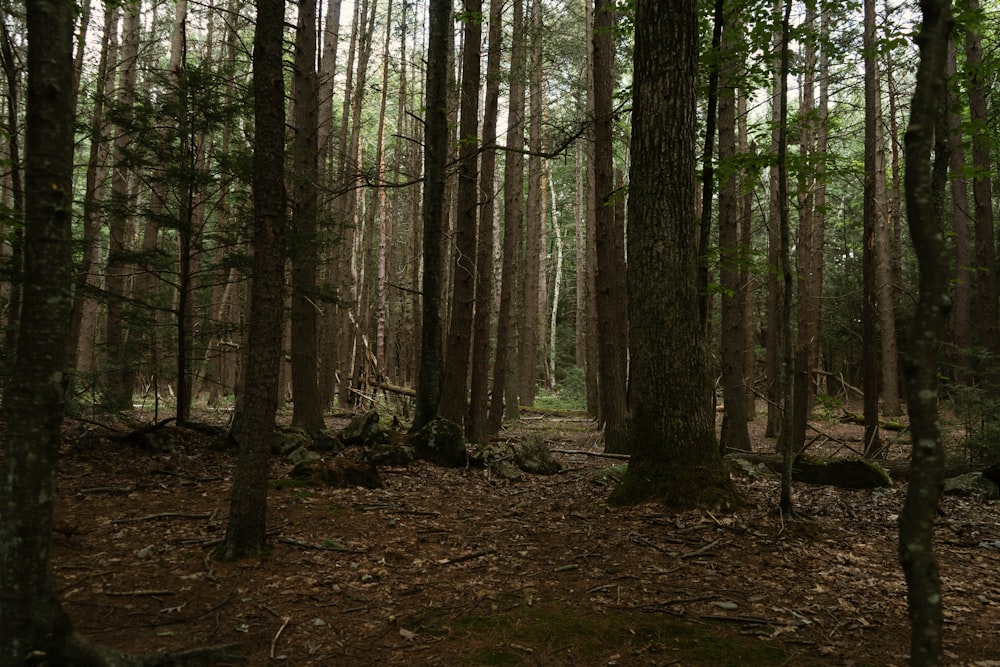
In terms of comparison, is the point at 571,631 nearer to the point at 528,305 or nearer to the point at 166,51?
the point at 528,305

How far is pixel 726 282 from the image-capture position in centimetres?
1064

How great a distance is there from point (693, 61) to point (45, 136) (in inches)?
219

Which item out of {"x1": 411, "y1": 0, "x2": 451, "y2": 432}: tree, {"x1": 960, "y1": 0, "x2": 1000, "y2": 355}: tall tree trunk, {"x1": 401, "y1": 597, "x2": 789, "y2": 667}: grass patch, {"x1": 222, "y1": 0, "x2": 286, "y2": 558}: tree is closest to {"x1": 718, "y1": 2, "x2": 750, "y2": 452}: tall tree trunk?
{"x1": 960, "y1": 0, "x2": 1000, "y2": 355}: tall tree trunk

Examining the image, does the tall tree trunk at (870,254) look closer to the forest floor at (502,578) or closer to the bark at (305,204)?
the forest floor at (502,578)

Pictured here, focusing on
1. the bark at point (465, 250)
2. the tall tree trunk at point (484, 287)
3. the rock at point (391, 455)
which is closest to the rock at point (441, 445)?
the rock at point (391, 455)

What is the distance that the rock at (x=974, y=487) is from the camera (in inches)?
284

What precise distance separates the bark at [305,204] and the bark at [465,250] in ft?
7.22

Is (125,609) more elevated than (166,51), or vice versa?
(166,51)

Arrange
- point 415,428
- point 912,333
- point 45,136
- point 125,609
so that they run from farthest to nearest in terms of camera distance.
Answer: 1. point 415,428
2. point 125,609
3. point 45,136
4. point 912,333

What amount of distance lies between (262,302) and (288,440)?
454 cm

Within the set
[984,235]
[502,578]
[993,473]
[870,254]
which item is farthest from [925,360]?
[984,235]

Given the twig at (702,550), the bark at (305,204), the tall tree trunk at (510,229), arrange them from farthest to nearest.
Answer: the tall tree trunk at (510,229) < the bark at (305,204) < the twig at (702,550)

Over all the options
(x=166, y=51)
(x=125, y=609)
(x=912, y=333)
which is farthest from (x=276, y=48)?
(x=166, y=51)

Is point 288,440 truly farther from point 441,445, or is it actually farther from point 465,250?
point 465,250
